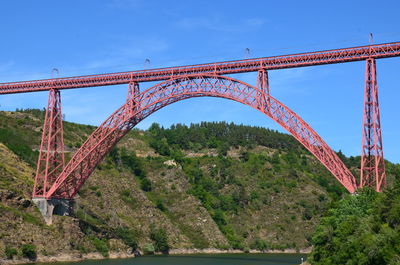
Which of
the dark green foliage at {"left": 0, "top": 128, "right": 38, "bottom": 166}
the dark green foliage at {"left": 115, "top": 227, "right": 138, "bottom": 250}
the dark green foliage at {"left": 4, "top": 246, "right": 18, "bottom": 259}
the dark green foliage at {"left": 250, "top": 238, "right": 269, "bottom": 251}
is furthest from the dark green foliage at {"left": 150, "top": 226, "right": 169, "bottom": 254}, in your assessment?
the dark green foliage at {"left": 4, "top": 246, "right": 18, "bottom": 259}

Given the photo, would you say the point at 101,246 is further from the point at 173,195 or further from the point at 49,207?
the point at 173,195

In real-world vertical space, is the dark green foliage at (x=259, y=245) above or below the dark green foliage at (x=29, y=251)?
below

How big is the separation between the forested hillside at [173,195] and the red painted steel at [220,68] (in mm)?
9908

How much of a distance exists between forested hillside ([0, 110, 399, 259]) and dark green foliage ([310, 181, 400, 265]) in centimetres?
660

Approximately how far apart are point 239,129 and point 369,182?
10597 centimetres

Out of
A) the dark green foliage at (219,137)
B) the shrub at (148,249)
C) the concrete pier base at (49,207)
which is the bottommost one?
the shrub at (148,249)

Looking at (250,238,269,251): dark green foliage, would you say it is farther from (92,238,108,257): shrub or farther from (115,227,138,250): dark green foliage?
(92,238,108,257): shrub

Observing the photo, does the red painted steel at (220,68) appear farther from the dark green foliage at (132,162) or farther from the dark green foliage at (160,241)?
the dark green foliage at (132,162)

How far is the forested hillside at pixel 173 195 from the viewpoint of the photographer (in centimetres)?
5406

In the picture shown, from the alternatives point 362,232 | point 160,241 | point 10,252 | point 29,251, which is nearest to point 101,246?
point 29,251

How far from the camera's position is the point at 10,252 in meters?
45.4

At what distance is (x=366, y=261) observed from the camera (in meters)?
29.2

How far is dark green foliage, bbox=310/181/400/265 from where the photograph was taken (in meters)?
28.2

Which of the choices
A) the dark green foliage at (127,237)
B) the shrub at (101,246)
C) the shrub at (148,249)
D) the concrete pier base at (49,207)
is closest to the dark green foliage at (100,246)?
the shrub at (101,246)
